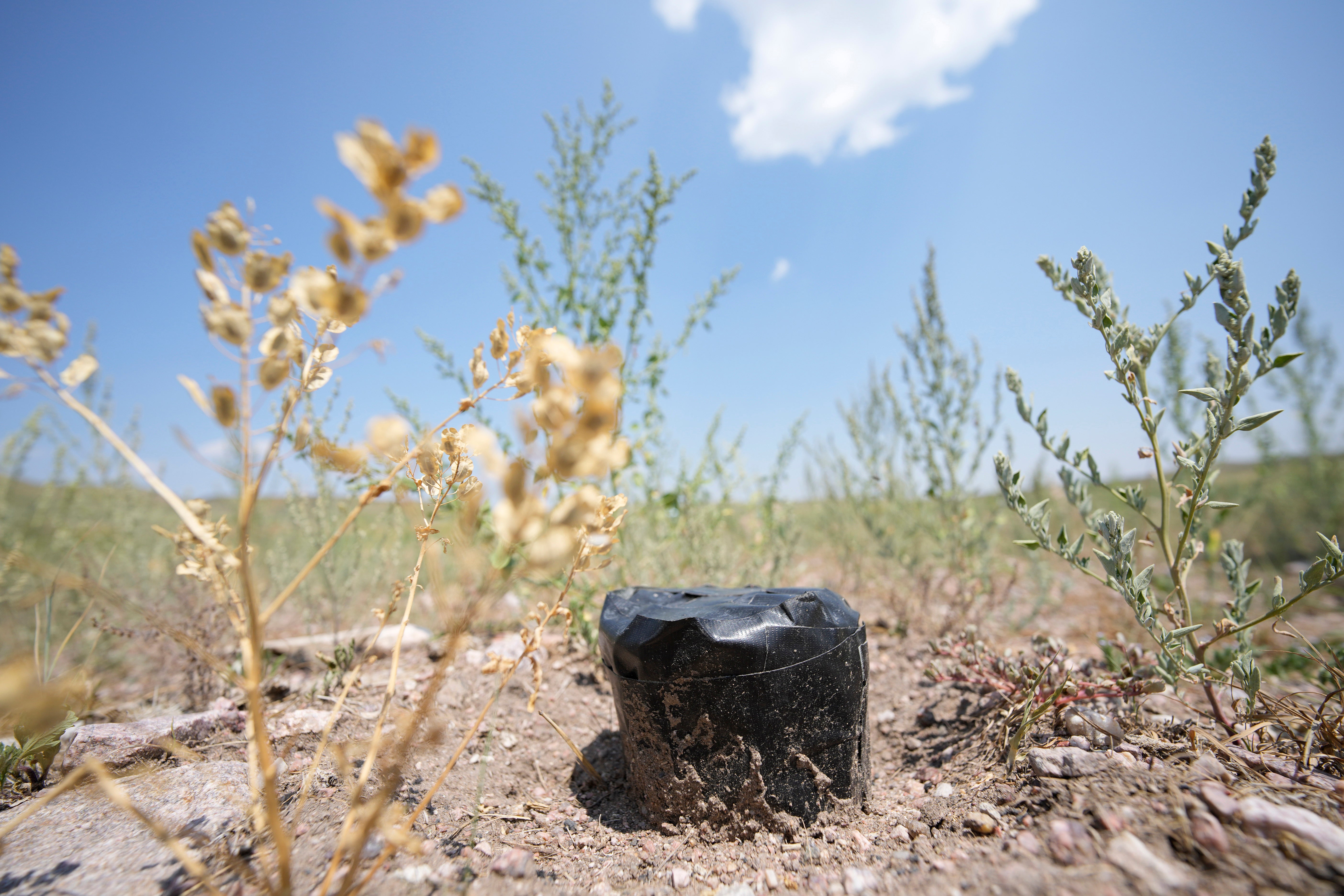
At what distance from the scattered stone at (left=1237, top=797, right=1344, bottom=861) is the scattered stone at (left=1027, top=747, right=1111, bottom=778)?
26 centimetres

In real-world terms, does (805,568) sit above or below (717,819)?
above

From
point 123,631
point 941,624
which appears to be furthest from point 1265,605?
point 123,631

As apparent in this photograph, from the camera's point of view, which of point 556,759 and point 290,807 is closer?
point 290,807

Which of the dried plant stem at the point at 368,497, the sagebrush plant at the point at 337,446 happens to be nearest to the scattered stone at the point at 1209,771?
the sagebrush plant at the point at 337,446

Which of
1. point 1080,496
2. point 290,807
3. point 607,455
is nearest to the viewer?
point 607,455

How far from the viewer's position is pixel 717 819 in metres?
1.46

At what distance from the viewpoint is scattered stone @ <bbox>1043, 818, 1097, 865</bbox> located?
1038 mm

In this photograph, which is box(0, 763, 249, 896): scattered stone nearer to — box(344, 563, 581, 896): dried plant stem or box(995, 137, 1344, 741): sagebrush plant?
box(344, 563, 581, 896): dried plant stem

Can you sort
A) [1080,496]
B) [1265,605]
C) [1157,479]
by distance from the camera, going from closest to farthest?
[1157,479] → [1080,496] → [1265,605]

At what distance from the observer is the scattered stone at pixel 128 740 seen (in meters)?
1.58

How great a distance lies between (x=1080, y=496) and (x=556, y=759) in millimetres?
1899

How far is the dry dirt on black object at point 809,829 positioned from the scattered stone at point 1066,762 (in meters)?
0.03

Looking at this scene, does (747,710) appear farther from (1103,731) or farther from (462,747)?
(1103,731)

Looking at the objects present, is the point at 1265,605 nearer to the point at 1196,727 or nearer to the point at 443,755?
the point at 1196,727
